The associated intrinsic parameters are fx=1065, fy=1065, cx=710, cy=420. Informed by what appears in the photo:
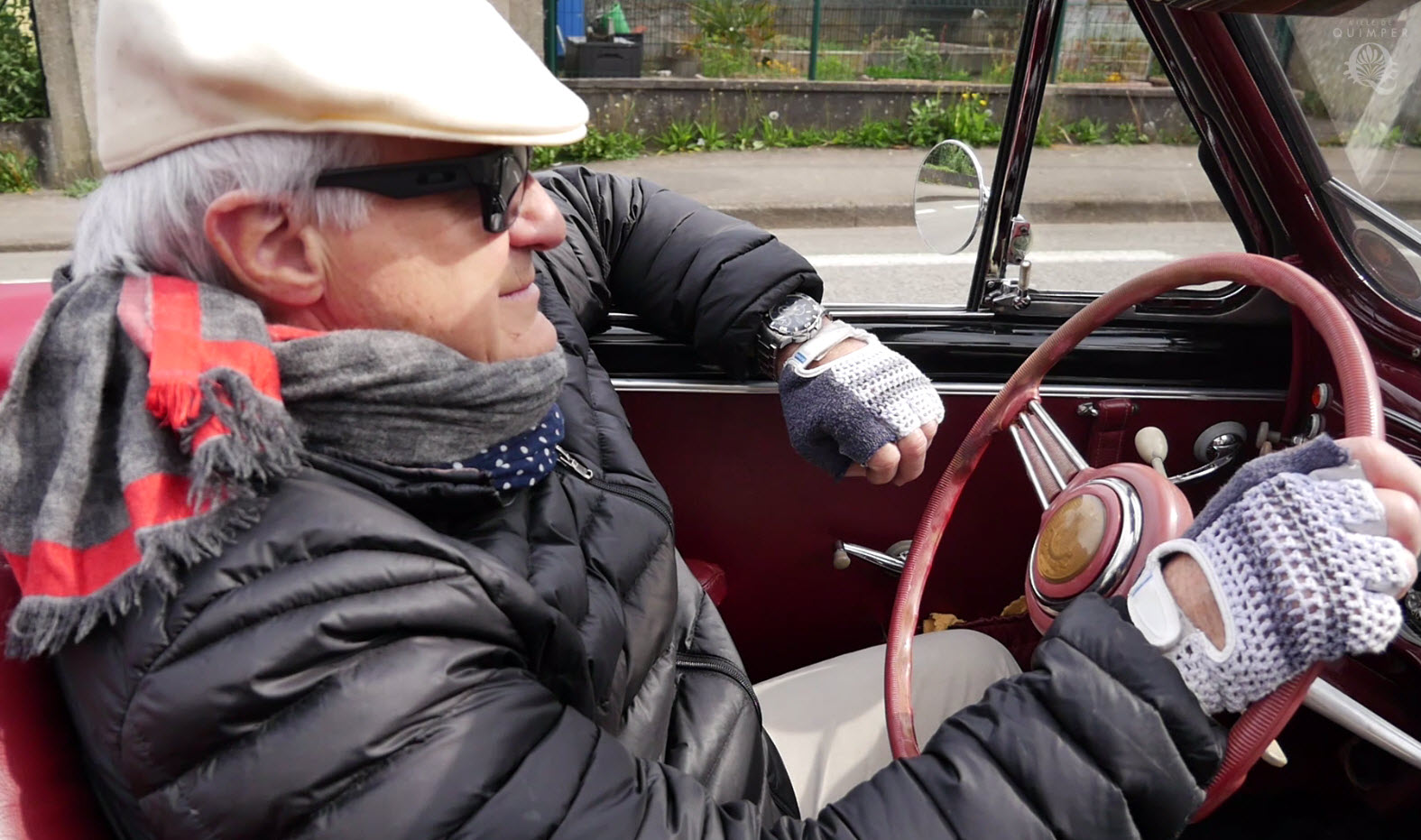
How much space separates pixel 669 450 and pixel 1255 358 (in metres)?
1.05

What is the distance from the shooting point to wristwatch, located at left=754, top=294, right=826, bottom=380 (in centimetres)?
172

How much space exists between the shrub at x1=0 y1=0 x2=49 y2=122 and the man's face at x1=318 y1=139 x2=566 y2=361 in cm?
921

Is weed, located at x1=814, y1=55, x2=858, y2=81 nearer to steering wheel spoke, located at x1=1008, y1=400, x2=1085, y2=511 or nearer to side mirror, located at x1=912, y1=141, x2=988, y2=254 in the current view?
side mirror, located at x1=912, y1=141, x2=988, y2=254

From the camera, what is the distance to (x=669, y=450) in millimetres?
1953

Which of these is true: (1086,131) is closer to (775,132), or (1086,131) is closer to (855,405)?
(855,405)

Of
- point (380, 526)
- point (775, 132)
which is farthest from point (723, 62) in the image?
point (380, 526)

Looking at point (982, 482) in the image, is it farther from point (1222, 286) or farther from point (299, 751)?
point (299, 751)

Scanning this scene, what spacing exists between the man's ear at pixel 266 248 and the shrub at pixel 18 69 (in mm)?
9190

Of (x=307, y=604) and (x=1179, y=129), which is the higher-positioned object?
(x=1179, y=129)

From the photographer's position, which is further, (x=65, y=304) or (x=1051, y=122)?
(x=1051, y=122)

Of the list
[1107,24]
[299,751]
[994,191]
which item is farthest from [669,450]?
[299,751]

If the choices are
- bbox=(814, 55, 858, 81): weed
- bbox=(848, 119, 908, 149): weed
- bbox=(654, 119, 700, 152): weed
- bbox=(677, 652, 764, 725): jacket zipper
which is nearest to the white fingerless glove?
bbox=(677, 652, 764, 725): jacket zipper

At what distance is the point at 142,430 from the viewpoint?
89cm

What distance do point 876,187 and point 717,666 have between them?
12.4 feet
